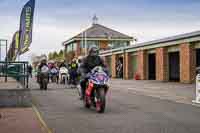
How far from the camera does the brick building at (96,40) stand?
7875 cm

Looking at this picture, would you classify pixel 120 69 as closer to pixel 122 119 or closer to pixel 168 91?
pixel 168 91

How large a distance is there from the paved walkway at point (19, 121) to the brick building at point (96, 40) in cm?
6513

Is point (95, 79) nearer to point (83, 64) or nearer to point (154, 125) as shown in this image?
point (83, 64)

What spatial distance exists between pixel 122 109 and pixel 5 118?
3518mm

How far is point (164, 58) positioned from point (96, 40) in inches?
1796

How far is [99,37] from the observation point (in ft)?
266

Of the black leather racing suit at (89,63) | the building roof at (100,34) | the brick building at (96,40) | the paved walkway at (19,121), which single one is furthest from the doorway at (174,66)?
the building roof at (100,34)

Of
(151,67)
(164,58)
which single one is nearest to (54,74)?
(164,58)

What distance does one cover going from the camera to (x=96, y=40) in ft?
265

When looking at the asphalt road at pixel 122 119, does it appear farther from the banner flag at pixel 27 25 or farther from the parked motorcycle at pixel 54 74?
the parked motorcycle at pixel 54 74

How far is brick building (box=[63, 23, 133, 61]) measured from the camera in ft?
258

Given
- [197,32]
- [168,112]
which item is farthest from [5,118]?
[197,32]

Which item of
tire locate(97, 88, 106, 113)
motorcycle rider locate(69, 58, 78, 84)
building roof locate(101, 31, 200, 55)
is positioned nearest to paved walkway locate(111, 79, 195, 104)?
motorcycle rider locate(69, 58, 78, 84)

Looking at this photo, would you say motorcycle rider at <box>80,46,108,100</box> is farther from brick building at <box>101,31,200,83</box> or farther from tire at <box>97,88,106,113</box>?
brick building at <box>101,31,200,83</box>
